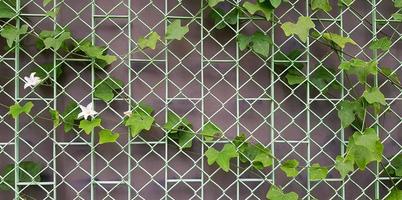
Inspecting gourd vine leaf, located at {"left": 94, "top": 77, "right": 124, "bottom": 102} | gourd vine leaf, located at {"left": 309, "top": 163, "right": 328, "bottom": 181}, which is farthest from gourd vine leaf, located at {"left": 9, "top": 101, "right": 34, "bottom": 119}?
gourd vine leaf, located at {"left": 309, "top": 163, "right": 328, "bottom": 181}

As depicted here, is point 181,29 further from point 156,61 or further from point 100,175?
point 100,175

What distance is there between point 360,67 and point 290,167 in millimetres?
441

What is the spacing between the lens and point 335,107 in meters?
2.13

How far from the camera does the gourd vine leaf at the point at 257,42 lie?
205cm

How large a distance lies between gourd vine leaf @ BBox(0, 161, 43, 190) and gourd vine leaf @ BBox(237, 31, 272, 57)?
86 cm

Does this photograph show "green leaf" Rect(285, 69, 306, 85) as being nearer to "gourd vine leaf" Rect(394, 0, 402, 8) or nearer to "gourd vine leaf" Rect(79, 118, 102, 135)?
"gourd vine leaf" Rect(394, 0, 402, 8)

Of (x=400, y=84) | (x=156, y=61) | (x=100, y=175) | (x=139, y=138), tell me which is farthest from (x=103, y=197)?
(x=400, y=84)

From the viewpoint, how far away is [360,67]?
2043 mm

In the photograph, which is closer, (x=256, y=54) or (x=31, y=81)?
(x=31, y=81)

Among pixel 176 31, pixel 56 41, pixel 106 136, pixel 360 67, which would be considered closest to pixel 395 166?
pixel 360 67

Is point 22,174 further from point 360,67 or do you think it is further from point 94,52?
point 360,67

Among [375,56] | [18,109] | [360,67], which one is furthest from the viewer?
[375,56]

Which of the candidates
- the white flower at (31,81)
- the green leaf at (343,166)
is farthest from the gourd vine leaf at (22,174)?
the green leaf at (343,166)

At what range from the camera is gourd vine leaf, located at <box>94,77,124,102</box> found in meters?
2.01
